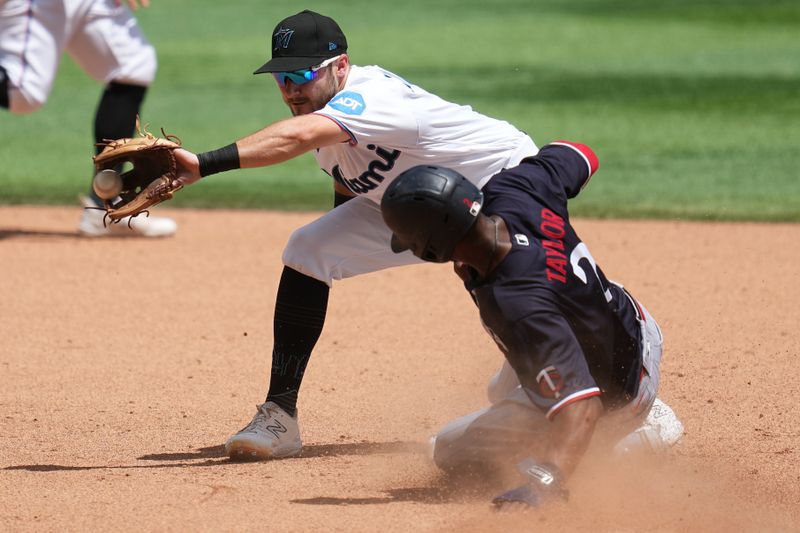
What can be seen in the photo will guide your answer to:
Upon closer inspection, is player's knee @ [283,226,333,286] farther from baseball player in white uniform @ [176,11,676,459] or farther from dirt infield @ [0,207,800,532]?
dirt infield @ [0,207,800,532]

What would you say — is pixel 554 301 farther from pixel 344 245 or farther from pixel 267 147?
pixel 344 245

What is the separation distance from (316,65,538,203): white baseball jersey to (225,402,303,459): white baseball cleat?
0.87m

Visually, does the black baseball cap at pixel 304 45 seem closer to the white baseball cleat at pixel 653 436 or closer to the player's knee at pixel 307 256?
the player's knee at pixel 307 256

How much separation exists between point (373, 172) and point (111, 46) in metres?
4.55

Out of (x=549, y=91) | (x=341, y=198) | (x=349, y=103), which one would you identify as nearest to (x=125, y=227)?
(x=341, y=198)

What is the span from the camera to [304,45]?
177 inches

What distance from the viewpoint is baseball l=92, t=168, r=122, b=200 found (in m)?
4.19

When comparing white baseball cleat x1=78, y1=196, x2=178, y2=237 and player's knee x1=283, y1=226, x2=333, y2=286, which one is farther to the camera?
white baseball cleat x1=78, y1=196, x2=178, y2=237

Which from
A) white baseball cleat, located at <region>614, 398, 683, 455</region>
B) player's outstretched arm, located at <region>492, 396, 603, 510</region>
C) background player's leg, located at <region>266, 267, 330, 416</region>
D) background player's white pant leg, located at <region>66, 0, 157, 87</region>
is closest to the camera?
player's outstretched arm, located at <region>492, 396, 603, 510</region>

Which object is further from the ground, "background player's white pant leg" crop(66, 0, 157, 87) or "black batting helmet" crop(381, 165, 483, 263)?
"black batting helmet" crop(381, 165, 483, 263)

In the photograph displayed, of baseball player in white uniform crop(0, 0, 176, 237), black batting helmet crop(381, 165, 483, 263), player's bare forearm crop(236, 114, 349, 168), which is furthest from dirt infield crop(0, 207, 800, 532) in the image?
player's bare forearm crop(236, 114, 349, 168)

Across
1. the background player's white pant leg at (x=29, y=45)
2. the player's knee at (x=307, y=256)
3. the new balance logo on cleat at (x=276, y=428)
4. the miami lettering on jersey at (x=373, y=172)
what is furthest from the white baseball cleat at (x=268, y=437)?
the background player's white pant leg at (x=29, y=45)

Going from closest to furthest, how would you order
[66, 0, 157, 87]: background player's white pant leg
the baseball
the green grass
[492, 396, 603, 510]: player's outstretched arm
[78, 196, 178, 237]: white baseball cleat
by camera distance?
[492, 396, 603, 510]: player's outstretched arm < the baseball < [66, 0, 157, 87]: background player's white pant leg < [78, 196, 178, 237]: white baseball cleat < the green grass

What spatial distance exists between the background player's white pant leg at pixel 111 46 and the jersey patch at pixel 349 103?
4686 millimetres
